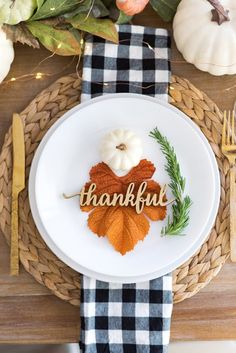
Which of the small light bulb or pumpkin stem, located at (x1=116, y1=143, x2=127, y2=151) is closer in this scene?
pumpkin stem, located at (x1=116, y1=143, x2=127, y2=151)

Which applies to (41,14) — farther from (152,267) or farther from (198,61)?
(152,267)

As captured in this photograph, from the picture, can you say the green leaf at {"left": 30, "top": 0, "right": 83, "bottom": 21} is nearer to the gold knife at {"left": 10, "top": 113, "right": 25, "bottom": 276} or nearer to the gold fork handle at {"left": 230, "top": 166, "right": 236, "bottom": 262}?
the gold knife at {"left": 10, "top": 113, "right": 25, "bottom": 276}

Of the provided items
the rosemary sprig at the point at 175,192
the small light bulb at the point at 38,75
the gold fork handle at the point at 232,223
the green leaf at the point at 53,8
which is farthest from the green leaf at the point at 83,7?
the gold fork handle at the point at 232,223

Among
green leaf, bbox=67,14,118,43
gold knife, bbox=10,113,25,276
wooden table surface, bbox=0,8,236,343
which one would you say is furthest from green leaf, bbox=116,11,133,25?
wooden table surface, bbox=0,8,236,343

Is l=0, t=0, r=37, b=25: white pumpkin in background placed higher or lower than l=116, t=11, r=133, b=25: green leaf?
higher

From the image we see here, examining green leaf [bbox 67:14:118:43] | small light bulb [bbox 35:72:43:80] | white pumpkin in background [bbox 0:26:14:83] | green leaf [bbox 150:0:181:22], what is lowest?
small light bulb [bbox 35:72:43:80]

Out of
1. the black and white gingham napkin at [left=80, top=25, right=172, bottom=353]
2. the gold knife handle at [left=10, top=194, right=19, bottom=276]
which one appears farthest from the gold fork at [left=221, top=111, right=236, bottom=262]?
the gold knife handle at [left=10, top=194, right=19, bottom=276]

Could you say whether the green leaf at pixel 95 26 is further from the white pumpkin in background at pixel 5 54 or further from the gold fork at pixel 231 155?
the gold fork at pixel 231 155

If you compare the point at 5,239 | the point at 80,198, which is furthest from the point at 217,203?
the point at 5,239
